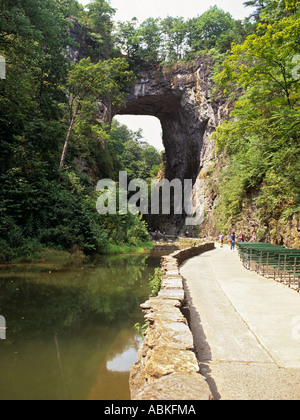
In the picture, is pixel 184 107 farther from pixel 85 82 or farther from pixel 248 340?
pixel 248 340

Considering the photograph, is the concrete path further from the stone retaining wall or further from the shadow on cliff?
the stone retaining wall

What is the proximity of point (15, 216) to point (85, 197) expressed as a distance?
26.9 feet

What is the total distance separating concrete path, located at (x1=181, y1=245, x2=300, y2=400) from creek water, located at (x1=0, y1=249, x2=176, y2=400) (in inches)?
53.2

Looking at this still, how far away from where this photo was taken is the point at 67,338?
5527mm

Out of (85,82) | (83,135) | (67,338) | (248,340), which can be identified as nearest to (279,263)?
(248,340)

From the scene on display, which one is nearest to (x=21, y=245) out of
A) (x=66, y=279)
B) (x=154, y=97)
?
(x=66, y=279)

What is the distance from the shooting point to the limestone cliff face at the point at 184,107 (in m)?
43.4

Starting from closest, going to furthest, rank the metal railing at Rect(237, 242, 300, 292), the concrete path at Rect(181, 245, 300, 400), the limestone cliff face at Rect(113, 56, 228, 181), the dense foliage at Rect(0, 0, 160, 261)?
the concrete path at Rect(181, 245, 300, 400)
the metal railing at Rect(237, 242, 300, 292)
the dense foliage at Rect(0, 0, 160, 261)
the limestone cliff face at Rect(113, 56, 228, 181)

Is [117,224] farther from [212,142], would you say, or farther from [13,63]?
[212,142]

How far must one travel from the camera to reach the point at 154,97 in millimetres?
48562

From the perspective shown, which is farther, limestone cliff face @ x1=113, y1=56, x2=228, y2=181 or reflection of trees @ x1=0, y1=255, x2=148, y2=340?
limestone cliff face @ x1=113, y1=56, x2=228, y2=181

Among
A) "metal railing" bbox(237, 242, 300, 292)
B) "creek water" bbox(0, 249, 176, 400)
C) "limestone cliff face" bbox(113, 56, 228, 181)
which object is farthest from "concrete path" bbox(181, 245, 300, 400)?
"limestone cliff face" bbox(113, 56, 228, 181)

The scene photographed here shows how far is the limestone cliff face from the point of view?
142 feet

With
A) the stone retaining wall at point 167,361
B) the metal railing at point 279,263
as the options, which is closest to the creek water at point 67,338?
the stone retaining wall at point 167,361
